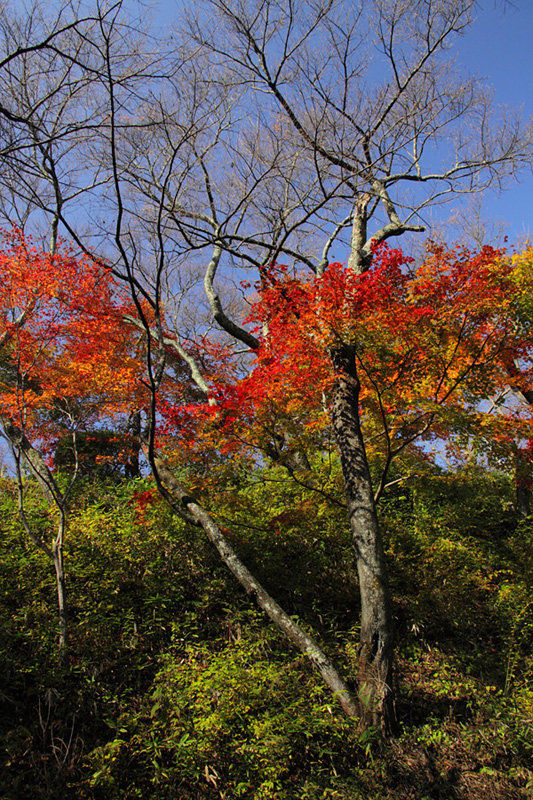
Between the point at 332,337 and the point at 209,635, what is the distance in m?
3.70

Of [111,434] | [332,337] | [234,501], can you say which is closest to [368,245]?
[332,337]

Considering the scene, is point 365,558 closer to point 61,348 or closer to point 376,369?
point 376,369

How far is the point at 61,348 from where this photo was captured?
11375 mm

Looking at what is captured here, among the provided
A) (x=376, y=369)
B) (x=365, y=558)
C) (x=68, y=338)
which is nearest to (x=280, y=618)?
(x=365, y=558)

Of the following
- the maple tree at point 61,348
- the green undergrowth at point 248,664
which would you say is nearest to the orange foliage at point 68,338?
the maple tree at point 61,348

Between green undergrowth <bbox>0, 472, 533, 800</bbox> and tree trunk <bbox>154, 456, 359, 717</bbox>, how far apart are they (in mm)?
164

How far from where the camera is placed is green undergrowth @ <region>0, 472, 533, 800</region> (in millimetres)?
3266

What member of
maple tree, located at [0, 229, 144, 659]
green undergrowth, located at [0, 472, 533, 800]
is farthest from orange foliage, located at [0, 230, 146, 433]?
green undergrowth, located at [0, 472, 533, 800]

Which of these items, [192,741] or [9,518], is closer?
A: [192,741]

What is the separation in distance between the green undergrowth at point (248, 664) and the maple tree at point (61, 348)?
1.95 meters

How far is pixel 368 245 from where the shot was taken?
6234 mm

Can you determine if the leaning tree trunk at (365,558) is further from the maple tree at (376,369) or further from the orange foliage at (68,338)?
the orange foliage at (68,338)

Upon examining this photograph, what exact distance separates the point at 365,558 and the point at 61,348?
10090mm

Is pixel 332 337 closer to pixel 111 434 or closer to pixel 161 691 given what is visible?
pixel 161 691
